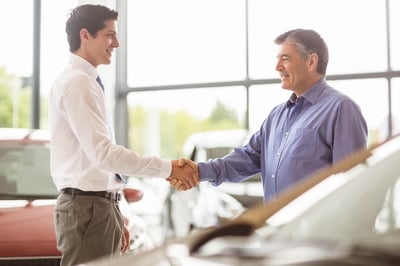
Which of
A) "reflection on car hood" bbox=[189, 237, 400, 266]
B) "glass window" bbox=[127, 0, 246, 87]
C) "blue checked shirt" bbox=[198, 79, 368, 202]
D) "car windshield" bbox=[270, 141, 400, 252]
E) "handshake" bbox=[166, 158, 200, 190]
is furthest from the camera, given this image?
"glass window" bbox=[127, 0, 246, 87]

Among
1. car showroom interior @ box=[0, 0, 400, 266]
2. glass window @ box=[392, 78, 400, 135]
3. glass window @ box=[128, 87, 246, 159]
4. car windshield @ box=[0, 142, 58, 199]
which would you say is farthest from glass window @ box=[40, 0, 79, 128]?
glass window @ box=[392, 78, 400, 135]

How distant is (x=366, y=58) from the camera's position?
6977 millimetres

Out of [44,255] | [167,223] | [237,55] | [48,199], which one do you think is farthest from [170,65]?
[44,255]

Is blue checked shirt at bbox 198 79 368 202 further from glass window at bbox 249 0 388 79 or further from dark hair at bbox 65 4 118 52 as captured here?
glass window at bbox 249 0 388 79

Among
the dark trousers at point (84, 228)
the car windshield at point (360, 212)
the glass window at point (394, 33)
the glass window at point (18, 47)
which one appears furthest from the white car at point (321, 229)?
the glass window at point (18, 47)

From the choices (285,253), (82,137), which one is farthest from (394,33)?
(285,253)

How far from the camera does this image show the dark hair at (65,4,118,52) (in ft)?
10.9

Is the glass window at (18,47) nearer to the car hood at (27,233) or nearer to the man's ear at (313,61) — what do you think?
the car hood at (27,233)

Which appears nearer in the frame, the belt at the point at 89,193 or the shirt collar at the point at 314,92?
the belt at the point at 89,193

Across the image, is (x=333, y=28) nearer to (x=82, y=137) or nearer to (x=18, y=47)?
(x=18, y=47)

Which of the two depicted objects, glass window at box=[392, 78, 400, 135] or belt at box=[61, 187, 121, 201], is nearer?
belt at box=[61, 187, 121, 201]

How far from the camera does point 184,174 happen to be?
12.2 ft

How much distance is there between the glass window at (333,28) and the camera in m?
6.94

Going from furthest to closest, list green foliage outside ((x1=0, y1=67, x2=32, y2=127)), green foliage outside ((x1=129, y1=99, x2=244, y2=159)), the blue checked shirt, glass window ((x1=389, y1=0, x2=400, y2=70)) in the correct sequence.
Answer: green foliage outside ((x1=0, y1=67, x2=32, y2=127))
green foliage outside ((x1=129, y1=99, x2=244, y2=159))
glass window ((x1=389, y1=0, x2=400, y2=70))
the blue checked shirt
